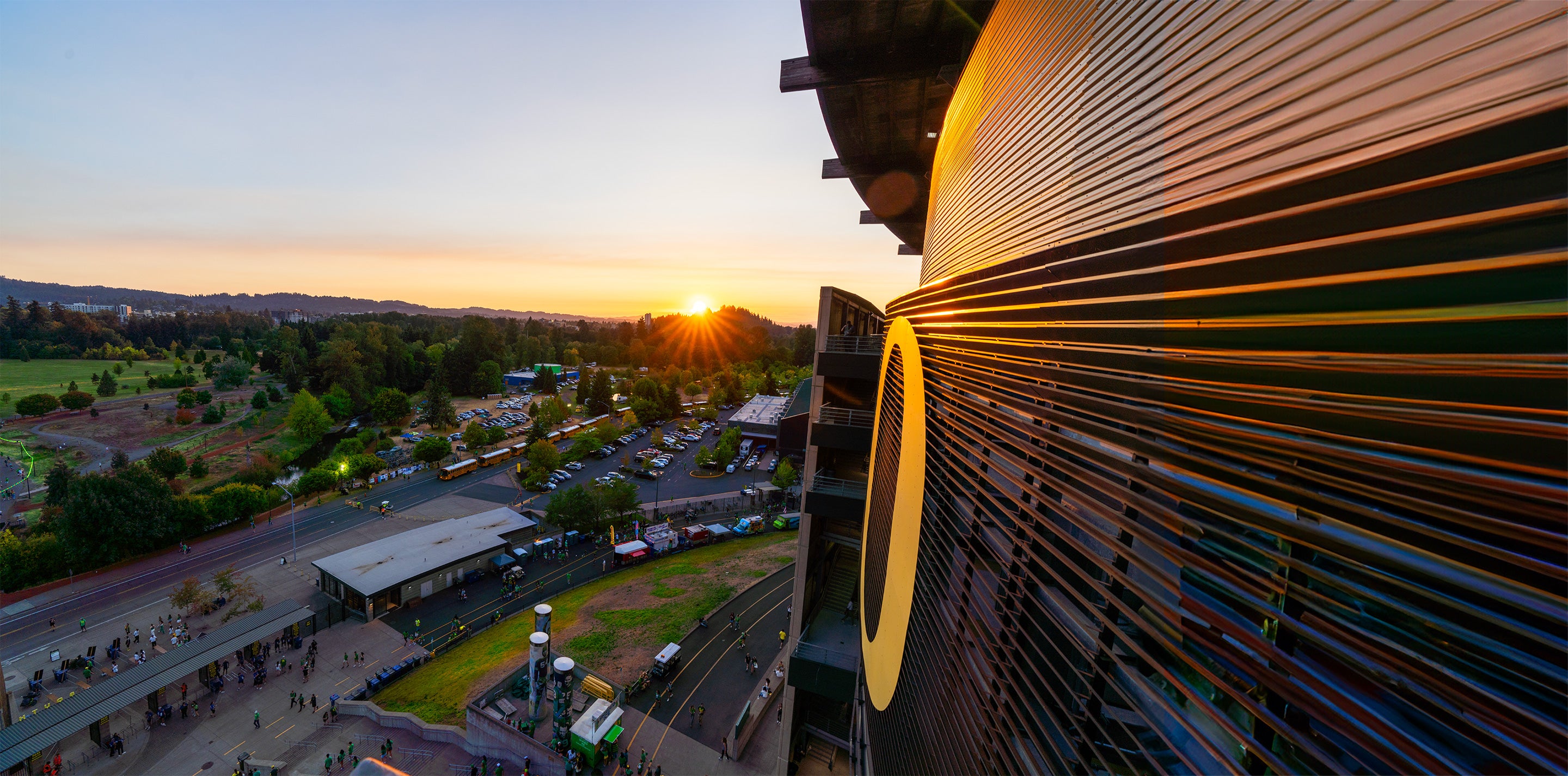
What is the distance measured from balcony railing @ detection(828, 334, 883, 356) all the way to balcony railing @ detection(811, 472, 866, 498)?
3.07 m

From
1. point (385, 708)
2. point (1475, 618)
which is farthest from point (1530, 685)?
point (385, 708)

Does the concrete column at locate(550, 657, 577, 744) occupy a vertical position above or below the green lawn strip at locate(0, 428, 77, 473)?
above

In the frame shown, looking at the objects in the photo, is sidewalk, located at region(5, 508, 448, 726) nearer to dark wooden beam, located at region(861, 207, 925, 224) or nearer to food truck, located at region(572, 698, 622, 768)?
food truck, located at region(572, 698, 622, 768)

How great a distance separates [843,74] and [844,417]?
7.92 m

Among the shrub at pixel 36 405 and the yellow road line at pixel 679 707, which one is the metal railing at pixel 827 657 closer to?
the yellow road line at pixel 679 707

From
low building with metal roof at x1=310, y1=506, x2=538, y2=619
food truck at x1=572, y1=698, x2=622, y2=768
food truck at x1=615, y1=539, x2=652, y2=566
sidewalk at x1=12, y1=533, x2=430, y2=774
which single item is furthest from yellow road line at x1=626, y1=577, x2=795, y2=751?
low building with metal roof at x1=310, y1=506, x2=538, y2=619

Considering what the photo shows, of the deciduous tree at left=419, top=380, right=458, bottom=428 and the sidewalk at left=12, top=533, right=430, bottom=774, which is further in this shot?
the deciduous tree at left=419, top=380, right=458, bottom=428

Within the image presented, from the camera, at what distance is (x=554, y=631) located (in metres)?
24.1

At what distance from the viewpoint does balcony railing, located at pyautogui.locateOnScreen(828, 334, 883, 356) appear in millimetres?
12484

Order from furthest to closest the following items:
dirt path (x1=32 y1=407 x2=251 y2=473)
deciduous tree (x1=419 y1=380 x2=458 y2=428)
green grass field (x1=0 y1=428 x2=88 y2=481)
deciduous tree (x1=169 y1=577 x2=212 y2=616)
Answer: deciduous tree (x1=419 y1=380 x2=458 y2=428) < dirt path (x1=32 y1=407 x2=251 y2=473) < green grass field (x1=0 y1=428 x2=88 y2=481) < deciduous tree (x1=169 y1=577 x2=212 y2=616)

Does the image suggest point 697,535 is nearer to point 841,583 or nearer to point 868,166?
point 841,583

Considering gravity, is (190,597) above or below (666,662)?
above

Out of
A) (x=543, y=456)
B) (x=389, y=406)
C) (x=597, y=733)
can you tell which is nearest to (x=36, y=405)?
(x=389, y=406)

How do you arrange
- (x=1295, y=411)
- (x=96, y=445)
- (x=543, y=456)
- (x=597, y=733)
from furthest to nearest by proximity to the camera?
(x=96, y=445), (x=543, y=456), (x=597, y=733), (x=1295, y=411)
